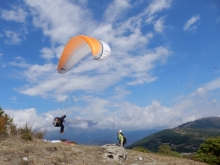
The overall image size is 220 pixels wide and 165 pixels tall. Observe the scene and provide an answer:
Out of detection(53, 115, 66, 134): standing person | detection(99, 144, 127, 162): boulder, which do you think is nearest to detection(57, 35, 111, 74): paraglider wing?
detection(53, 115, 66, 134): standing person

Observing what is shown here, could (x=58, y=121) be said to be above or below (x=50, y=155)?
above

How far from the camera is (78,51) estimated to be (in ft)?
59.1

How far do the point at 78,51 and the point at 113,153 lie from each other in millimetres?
8412

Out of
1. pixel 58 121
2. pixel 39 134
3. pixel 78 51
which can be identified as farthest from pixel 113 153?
pixel 78 51

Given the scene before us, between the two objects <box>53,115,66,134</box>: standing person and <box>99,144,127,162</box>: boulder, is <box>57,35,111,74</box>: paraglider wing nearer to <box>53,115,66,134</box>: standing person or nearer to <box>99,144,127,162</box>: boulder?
<box>53,115,66,134</box>: standing person

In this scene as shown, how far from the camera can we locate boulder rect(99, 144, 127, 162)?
55.7ft

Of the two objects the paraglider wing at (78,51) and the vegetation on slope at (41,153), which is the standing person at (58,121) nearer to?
the vegetation on slope at (41,153)

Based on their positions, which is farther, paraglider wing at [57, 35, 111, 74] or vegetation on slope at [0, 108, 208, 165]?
paraglider wing at [57, 35, 111, 74]

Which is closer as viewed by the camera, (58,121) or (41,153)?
(41,153)

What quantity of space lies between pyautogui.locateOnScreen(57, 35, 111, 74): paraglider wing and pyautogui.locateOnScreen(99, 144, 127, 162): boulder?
711 centimetres

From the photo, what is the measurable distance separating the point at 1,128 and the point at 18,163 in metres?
7.01

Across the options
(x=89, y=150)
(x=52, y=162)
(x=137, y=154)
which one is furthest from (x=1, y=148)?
(x=137, y=154)

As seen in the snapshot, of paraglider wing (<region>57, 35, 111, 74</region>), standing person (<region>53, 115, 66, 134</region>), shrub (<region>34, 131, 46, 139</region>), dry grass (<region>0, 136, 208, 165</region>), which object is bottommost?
dry grass (<region>0, 136, 208, 165</region>)

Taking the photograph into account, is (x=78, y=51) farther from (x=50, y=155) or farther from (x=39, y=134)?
(x=39, y=134)
